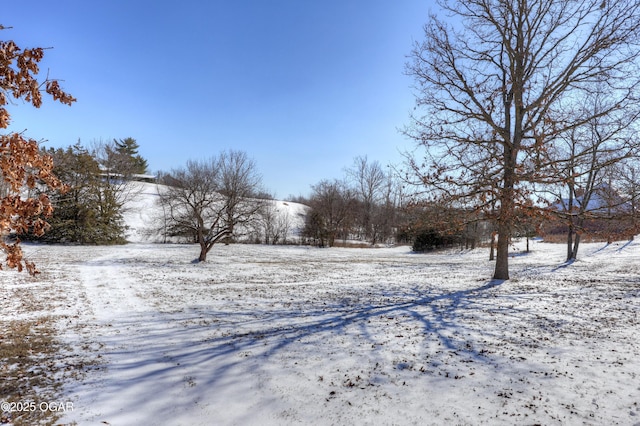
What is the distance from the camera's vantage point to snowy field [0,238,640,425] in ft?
12.0

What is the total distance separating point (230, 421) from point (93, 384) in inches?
83.8

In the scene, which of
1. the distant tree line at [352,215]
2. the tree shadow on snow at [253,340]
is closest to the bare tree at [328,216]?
the distant tree line at [352,215]

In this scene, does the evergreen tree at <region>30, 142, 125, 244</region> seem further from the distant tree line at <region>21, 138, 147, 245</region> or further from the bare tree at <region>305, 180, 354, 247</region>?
the bare tree at <region>305, 180, 354, 247</region>

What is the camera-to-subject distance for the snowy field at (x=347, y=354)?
12.0 feet

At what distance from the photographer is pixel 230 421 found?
3.50 m

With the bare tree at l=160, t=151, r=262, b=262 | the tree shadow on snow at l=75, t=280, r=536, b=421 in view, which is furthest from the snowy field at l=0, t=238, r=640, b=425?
the bare tree at l=160, t=151, r=262, b=262

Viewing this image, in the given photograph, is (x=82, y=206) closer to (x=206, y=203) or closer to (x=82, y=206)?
(x=82, y=206)

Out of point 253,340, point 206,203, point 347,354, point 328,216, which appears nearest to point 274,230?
point 328,216

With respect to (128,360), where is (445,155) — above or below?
above

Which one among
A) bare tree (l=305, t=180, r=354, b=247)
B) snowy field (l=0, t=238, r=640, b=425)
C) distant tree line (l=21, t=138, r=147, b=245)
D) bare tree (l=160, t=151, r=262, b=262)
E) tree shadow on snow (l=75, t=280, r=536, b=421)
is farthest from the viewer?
bare tree (l=305, t=180, r=354, b=247)

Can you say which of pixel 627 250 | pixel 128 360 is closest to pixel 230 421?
pixel 128 360

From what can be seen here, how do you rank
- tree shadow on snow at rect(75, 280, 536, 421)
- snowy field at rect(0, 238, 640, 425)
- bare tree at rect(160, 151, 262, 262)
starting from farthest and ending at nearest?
1. bare tree at rect(160, 151, 262, 262)
2. tree shadow on snow at rect(75, 280, 536, 421)
3. snowy field at rect(0, 238, 640, 425)

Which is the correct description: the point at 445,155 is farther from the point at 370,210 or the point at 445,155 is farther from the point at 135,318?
the point at 370,210

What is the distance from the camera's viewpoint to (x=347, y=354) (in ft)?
17.2
